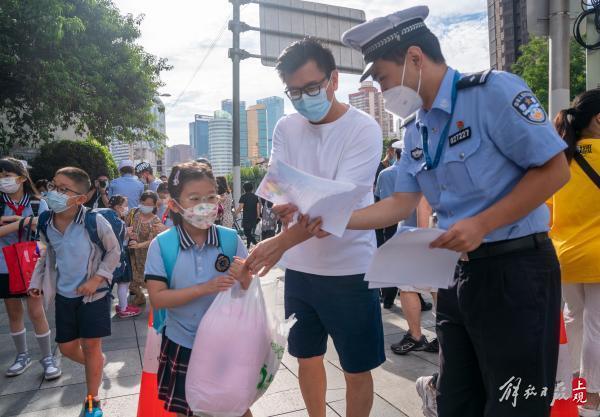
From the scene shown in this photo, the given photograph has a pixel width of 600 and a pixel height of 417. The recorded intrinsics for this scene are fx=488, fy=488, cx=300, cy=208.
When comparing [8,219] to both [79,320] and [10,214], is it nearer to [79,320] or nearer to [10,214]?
[10,214]

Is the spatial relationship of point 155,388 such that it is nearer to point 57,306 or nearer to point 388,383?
point 57,306

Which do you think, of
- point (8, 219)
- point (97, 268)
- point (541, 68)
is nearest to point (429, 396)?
point (97, 268)

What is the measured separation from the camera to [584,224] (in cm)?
277

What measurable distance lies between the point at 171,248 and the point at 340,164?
88 cm

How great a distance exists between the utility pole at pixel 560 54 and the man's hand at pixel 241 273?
13.4 ft

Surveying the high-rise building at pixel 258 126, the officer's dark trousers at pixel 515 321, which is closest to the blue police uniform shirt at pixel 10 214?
the officer's dark trousers at pixel 515 321

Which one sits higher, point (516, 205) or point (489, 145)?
point (489, 145)

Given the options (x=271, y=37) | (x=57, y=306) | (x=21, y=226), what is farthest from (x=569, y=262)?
(x=271, y=37)

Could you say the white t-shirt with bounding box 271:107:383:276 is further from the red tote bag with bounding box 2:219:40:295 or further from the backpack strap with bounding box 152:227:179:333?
the red tote bag with bounding box 2:219:40:295

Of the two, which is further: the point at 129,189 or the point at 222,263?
the point at 129,189

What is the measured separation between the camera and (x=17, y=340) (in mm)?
4094

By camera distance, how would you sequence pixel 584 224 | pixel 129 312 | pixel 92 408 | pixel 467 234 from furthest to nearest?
pixel 129 312
pixel 92 408
pixel 584 224
pixel 467 234

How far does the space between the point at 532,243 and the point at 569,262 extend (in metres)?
1.45

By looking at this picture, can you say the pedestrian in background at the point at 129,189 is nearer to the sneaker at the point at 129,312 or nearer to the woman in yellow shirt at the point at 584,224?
the sneaker at the point at 129,312
